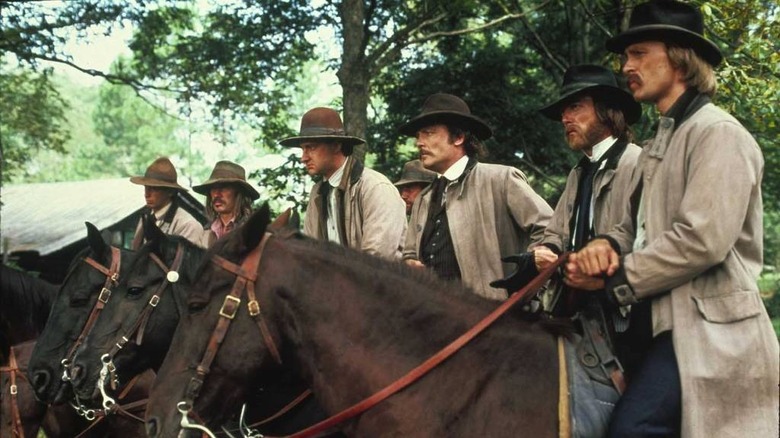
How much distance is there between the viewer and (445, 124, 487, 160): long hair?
20.3ft

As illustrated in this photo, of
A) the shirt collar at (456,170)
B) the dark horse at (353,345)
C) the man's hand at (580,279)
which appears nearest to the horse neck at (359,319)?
the dark horse at (353,345)

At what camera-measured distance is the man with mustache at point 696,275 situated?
3.23 metres

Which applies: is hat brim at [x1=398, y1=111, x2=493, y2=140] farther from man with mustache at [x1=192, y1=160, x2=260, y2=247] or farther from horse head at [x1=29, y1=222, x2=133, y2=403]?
man with mustache at [x1=192, y1=160, x2=260, y2=247]

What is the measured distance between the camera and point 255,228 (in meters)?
3.81

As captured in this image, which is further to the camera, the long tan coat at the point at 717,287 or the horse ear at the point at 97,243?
the horse ear at the point at 97,243

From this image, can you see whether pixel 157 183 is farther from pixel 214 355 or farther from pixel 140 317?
pixel 214 355

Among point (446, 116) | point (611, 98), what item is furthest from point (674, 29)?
point (446, 116)

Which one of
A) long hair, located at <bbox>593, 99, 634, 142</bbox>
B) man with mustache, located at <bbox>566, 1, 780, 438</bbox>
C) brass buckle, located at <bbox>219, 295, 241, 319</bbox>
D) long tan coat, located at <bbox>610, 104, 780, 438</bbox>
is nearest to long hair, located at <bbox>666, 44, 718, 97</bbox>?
man with mustache, located at <bbox>566, 1, 780, 438</bbox>

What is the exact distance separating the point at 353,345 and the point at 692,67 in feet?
6.83

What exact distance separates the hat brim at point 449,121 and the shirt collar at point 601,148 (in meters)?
1.29

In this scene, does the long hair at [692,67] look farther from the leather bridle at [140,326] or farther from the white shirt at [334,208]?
the leather bridle at [140,326]

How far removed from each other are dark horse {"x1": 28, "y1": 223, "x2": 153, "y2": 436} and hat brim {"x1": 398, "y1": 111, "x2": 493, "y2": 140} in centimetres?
250

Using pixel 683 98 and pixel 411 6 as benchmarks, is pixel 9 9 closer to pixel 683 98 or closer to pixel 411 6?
pixel 411 6

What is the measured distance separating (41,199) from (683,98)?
3807 cm
